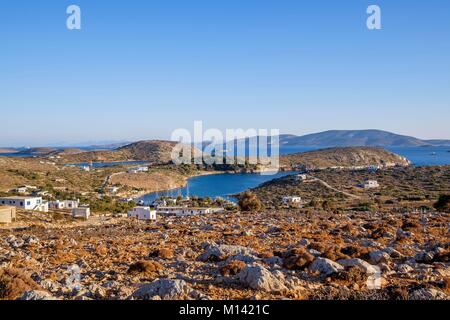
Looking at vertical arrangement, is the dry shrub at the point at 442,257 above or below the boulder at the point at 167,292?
below

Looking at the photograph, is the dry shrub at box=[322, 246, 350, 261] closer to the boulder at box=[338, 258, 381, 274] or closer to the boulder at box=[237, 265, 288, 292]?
the boulder at box=[338, 258, 381, 274]

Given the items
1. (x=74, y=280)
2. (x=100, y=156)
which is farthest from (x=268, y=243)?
(x=100, y=156)

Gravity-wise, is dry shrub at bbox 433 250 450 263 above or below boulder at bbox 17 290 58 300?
below

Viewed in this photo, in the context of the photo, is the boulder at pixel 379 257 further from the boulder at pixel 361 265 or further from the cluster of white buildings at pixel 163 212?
the cluster of white buildings at pixel 163 212

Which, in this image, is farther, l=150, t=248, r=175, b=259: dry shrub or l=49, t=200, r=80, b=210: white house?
l=49, t=200, r=80, b=210: white house

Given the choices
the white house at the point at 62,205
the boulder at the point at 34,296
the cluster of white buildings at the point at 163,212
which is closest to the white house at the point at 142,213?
the cluster of white buildings at the point at 163,212

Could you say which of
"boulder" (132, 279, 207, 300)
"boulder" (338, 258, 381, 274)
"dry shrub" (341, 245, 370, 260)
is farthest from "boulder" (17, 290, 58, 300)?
"dry shrub" (341, 245, 370, 260)

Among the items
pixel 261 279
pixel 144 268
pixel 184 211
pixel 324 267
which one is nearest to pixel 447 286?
pixel 324 267
